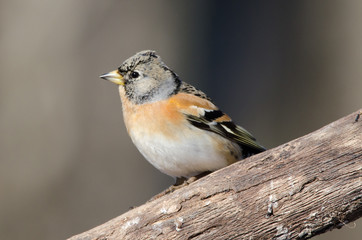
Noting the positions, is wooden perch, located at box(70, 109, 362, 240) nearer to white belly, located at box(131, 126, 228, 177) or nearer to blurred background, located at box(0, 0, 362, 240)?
white belly, located at box(131, 126, 228, 177)

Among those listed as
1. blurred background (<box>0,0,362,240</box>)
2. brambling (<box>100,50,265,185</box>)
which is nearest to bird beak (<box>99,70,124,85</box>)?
brambling (<box>100,50,265,185</box>)

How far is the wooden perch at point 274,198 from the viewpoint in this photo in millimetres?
3006

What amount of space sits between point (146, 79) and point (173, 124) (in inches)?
19.1

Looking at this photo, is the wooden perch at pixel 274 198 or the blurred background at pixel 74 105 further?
the blurred background at pixel 74 105

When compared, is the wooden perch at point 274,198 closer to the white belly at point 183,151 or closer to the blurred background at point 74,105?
the white belly at point 183,151

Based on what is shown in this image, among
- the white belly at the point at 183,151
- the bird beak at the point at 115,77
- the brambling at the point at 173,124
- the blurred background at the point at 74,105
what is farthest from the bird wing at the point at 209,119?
the blurred background at the point at 74,105

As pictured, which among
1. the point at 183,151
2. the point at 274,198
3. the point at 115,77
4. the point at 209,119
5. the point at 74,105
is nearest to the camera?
the point at 274,198

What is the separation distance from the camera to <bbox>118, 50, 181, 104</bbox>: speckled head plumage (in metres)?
4.08

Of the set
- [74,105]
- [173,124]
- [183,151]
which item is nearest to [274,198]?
[183,151]

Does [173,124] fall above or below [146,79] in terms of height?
below

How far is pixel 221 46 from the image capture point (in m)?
6.66

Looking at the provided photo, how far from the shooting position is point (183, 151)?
12.3ft

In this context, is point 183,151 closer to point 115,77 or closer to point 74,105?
point 115,77

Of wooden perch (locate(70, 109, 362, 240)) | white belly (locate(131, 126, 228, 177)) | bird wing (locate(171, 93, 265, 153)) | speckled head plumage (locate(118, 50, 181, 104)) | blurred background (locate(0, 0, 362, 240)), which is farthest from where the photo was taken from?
blurred background (locate(0, 0, 362, 240))
